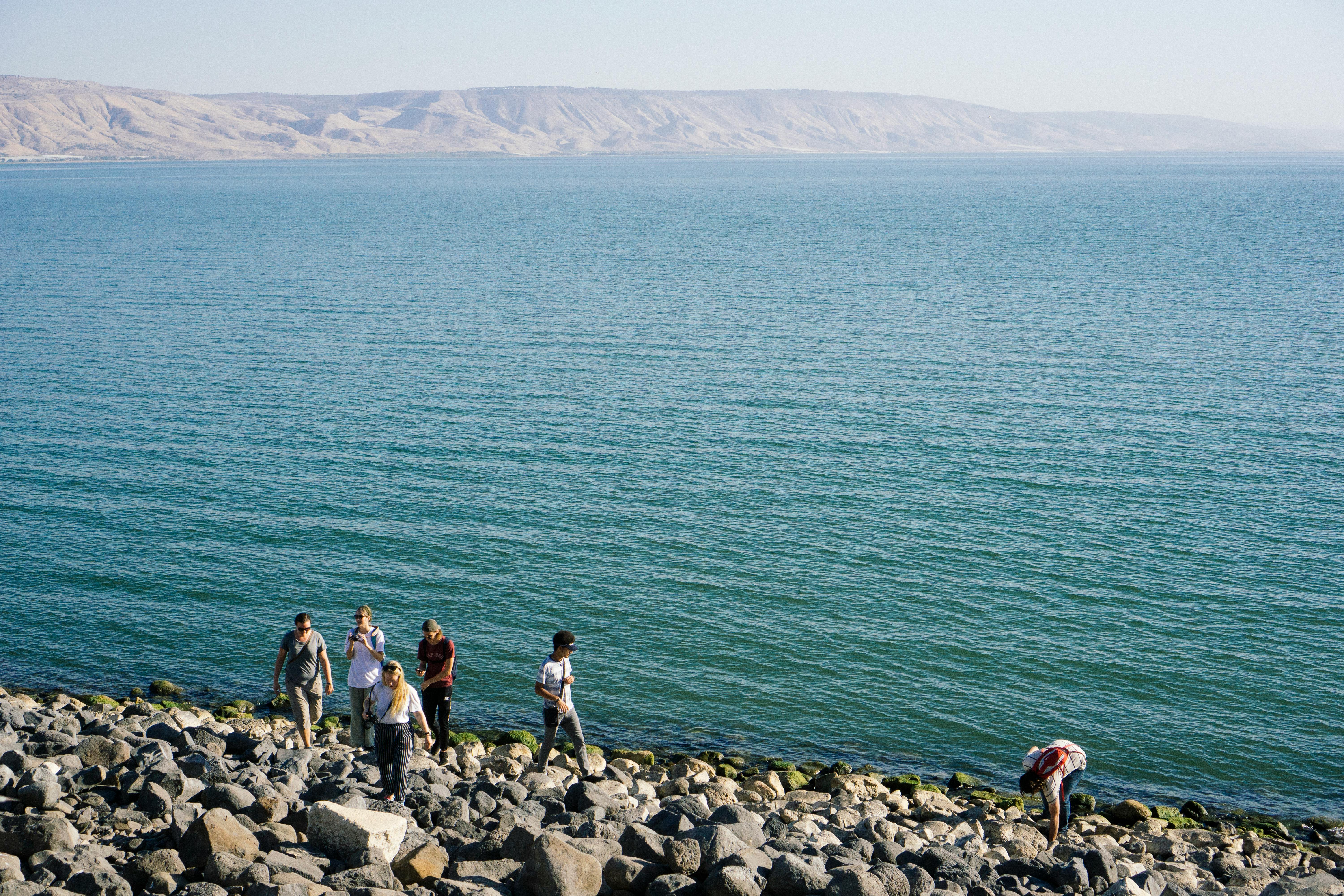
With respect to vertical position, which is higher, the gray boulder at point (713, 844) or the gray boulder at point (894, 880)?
the gray boulder at point (894, 880)

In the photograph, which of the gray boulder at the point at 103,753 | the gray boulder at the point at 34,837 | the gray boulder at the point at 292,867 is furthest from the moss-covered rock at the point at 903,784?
the gray boulder at the point at 34,837

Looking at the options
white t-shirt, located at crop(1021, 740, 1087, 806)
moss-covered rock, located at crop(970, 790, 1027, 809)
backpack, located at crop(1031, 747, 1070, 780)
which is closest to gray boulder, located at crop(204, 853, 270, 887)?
white t-shirt, located at crop(1021, 740, 1087, 806)

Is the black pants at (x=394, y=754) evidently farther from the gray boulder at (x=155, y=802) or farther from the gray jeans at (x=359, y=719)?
the gray boulder at (x=155, y=802)

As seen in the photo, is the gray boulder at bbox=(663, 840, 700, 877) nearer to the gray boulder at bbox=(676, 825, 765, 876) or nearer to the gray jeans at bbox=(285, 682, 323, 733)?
the gray boulder at bbox=(676, 825, 765, 876)

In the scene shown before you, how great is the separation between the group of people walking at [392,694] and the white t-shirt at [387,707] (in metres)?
0.01

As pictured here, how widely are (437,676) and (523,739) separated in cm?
467

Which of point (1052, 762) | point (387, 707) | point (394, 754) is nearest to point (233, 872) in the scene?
point (394, 754)

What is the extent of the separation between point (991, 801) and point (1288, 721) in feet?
24.9

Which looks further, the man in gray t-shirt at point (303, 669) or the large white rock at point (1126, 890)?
the man in gray t-shirt at point (303, 669)

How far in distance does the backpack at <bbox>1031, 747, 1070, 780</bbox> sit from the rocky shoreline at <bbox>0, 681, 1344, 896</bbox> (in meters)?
1.01

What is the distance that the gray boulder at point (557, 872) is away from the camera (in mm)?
11352

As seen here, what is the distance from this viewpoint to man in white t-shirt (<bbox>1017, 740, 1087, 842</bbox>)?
15.5 meters

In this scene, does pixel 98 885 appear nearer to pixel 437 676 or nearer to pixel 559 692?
pixel 437 676

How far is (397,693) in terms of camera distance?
544 inches
